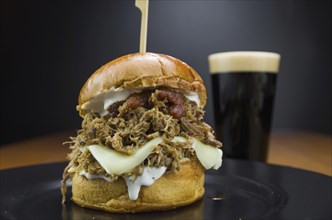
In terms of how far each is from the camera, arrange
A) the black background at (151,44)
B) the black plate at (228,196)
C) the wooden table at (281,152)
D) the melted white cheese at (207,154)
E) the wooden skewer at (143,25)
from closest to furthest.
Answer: the black plate at (228,196), the melted white cheese at (207,154), the wooden skewer at (143,25), the wooden table at (281,152), the black background at (151,44)

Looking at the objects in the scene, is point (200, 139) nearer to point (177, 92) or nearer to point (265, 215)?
point (177, 92)

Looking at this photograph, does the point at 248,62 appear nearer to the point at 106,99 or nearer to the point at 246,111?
the point at 246,111

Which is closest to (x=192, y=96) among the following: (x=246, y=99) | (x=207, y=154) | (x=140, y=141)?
(x=207, y=154)

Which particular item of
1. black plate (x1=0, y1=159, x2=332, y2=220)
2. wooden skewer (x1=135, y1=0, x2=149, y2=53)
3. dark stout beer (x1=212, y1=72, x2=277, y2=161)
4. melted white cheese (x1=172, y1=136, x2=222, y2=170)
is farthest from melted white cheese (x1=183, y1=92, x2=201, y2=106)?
dark stout beer (x1=212, y1=72, x2=277, y2=161)

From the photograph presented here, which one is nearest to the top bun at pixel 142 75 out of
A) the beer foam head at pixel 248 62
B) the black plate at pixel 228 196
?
the black plate at pixel 228 196

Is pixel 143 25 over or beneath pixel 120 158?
over

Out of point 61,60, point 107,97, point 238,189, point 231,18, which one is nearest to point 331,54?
point 231,18

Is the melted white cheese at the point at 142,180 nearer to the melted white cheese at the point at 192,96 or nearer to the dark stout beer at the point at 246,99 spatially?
the melted white cheese at the point at 192,96
